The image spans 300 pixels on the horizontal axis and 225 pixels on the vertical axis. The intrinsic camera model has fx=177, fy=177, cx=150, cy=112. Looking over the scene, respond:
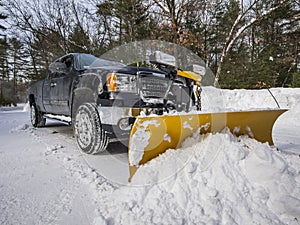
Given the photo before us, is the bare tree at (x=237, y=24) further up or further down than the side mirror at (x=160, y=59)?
further up

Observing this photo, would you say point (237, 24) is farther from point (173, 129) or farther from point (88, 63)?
point (173, 129)

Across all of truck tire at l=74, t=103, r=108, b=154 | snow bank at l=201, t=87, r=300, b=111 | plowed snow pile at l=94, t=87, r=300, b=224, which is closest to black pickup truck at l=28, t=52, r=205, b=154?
truck tire at l=74, t=103, r=108, b=154

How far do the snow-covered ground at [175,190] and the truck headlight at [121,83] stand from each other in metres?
0.99

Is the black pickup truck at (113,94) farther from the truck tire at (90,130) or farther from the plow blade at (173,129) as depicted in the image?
the plow blade at (173,129)

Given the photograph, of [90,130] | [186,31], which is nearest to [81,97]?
[90,130]

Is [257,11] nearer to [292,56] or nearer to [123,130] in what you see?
[292,56]

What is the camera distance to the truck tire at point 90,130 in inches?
95.0

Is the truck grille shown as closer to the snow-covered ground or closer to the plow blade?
the plow blade

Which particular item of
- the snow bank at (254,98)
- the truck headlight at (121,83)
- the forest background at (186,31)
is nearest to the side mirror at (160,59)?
the truck headlight at (121,83)

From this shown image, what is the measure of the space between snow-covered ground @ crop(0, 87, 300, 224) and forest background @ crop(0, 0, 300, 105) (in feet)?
30.9

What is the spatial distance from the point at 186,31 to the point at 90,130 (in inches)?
378

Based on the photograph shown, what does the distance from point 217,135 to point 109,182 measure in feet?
4.16

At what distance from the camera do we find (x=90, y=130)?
252cm

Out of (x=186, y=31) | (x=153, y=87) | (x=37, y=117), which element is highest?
(x=186, y=31)
